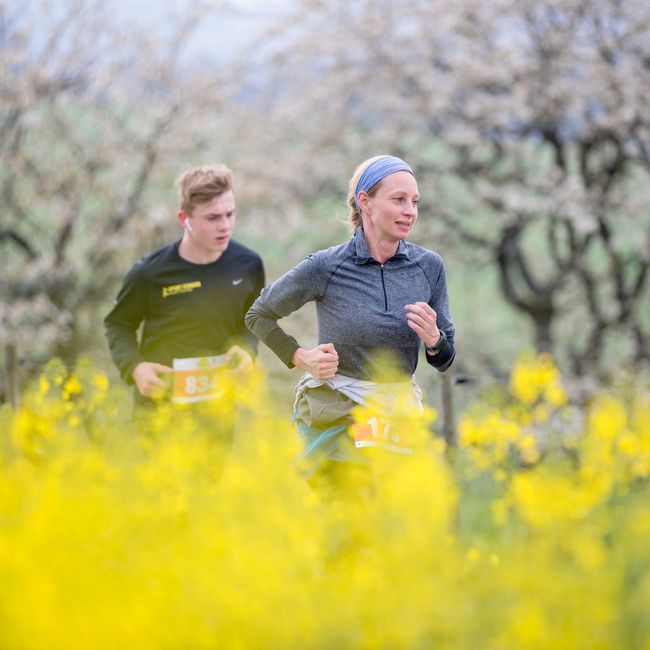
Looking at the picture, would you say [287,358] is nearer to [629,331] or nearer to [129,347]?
[129,347]

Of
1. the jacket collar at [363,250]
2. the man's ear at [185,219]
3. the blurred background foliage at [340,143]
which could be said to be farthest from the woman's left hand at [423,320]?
the blurred background foliage at [340,143]

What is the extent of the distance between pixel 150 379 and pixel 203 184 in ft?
2.66

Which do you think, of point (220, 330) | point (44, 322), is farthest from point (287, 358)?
point (44, 322)

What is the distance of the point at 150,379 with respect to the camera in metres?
4.21

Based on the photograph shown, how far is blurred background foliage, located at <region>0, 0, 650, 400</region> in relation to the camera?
13398mm

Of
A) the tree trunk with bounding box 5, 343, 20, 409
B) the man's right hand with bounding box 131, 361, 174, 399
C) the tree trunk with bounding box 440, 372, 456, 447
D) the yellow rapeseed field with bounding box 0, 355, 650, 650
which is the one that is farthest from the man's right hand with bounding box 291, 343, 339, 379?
the tree trunk with bounding box 5, 343, 20, 409

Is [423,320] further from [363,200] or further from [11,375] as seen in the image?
[11,375]

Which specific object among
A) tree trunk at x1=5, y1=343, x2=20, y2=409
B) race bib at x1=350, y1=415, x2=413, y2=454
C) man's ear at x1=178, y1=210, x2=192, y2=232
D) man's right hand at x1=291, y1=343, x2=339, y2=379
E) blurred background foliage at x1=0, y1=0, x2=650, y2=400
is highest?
blurred background foliage at x1=0, y1=0, x2=650, y2=400

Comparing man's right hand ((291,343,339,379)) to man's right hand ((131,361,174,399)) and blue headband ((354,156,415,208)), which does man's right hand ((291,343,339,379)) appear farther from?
man's right hand ((131,361,174,399))

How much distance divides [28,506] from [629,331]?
42.5 ft

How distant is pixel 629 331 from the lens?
1444cm

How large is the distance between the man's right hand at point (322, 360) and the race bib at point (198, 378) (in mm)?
1055

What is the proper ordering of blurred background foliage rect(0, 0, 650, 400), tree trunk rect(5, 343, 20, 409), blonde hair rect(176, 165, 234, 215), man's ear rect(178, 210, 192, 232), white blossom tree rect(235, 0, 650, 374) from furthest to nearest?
white blossom tree rect(235, 0, 650, 374), blurred background foliage rect(0, 0, 650, 400), tree trunk rect(5, 343, 20, 409), man's ear rect(178, 210, 192, 232), blonde hair rect(176, 165, 234, 215)

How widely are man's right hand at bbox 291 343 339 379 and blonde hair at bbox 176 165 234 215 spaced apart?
43.5 inches
